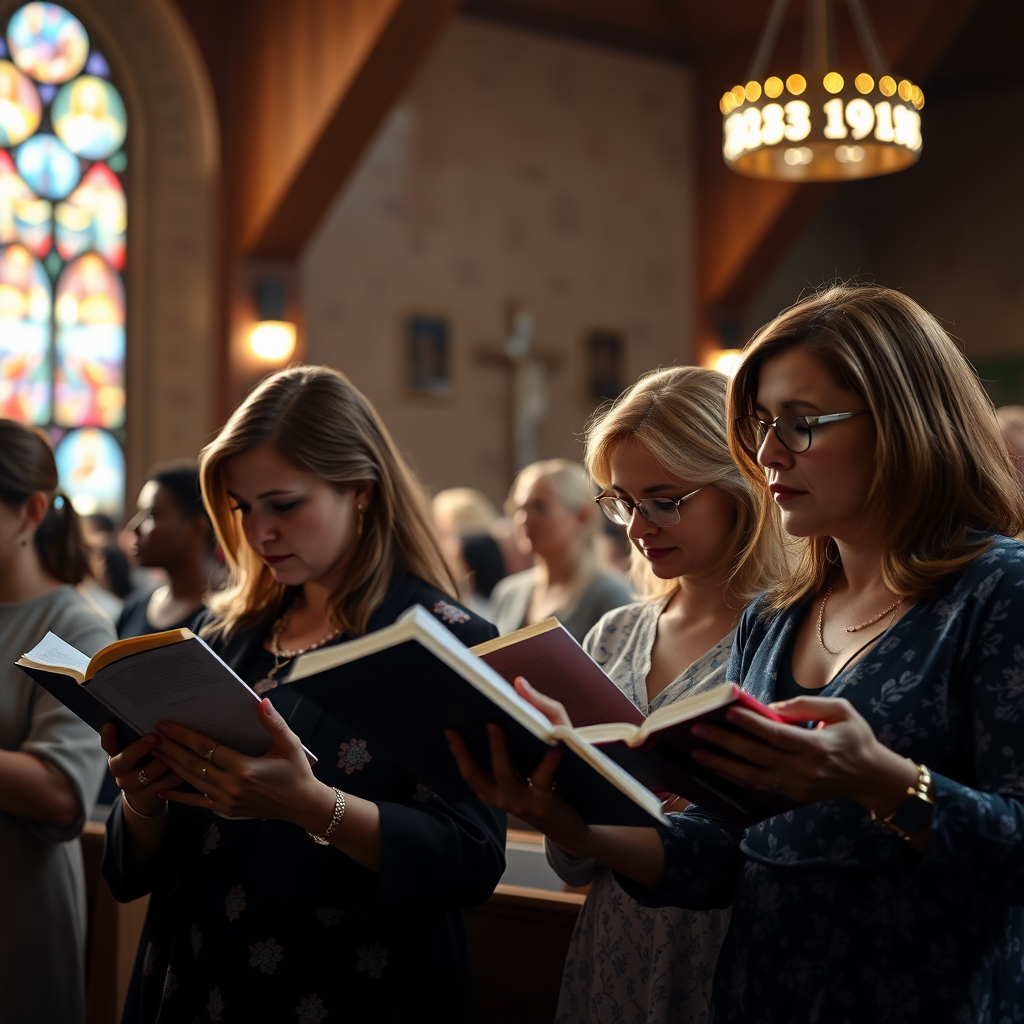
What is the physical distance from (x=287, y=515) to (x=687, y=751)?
0.98 meters

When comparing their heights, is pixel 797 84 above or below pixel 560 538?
above

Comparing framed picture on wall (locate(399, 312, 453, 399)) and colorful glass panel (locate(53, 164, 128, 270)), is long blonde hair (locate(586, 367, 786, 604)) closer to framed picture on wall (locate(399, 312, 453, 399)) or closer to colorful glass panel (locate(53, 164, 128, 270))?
colorful glass panel (locate(53, 164, 128, 270))

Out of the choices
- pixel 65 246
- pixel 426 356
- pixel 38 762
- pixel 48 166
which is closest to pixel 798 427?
pixel 38 762

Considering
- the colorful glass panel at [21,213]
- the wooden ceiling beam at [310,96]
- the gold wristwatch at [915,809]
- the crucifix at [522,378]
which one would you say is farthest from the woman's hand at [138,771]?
the crucifix at [522,378]

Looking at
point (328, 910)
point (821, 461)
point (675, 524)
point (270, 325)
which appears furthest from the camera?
point (270, 325)

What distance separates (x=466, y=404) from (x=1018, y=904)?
9.19 meters

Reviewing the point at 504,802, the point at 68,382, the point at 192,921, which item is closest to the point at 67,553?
the point at 192,921

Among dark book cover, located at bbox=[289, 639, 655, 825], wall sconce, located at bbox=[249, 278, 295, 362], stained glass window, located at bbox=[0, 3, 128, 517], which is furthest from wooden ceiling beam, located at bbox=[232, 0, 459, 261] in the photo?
dark book cover, located at bbox=[289, 639, 655, 825]

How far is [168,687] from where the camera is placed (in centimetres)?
167

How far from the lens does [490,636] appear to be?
2086 millimetres

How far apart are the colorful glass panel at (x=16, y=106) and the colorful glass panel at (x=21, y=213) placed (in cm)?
16

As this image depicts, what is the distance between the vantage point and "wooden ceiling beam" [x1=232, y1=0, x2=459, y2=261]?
307 inches

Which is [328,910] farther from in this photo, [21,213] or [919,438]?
[21,213]

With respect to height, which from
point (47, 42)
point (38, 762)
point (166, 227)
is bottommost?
point (38, 762)
